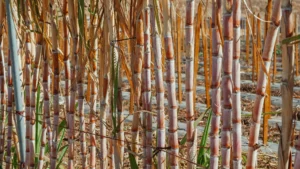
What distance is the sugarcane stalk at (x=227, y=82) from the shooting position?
1038 mm

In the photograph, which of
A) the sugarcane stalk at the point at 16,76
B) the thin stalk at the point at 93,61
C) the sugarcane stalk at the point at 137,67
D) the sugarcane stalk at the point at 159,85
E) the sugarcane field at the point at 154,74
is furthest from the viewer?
the sugarcane stalk at the point at 16,76

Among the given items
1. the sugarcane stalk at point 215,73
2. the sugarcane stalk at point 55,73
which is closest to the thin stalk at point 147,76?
the sugarcane stalk at point 215,73

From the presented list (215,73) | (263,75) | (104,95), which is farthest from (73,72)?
(263,75)

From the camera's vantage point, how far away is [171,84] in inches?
49.5

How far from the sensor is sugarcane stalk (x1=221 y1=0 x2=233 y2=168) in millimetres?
1038

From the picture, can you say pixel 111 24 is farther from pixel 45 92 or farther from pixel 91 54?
pixel 45 92

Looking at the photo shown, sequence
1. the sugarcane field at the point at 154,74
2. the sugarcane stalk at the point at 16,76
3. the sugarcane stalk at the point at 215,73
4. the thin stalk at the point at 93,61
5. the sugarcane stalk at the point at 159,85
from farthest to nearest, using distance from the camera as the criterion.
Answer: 1. the sugarcane stalk at the point at 16,76
2. the thin stalk at the point at 93,61
3. the sugarcane stalk at the point at 159,85
4. the sugarcane stalk at the point at 215,73
5. the sugarcane field at the point at 154,74

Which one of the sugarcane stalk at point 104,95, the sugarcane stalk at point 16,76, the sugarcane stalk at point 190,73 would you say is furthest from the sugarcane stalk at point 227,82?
the sugarcane stalk at point 16,76

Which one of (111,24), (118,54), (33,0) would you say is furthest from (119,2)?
→ (33,0)

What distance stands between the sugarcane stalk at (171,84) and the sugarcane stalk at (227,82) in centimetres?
16

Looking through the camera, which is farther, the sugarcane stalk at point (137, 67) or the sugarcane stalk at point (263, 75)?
the sugarcane stalk at point (137, 67)

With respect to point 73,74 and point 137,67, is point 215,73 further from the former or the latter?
point 73,74

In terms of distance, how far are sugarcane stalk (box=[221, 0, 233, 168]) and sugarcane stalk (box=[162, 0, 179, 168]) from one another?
16 cm

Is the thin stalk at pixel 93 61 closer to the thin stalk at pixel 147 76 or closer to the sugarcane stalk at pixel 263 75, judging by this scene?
the thin stalk at pixel 147 76
